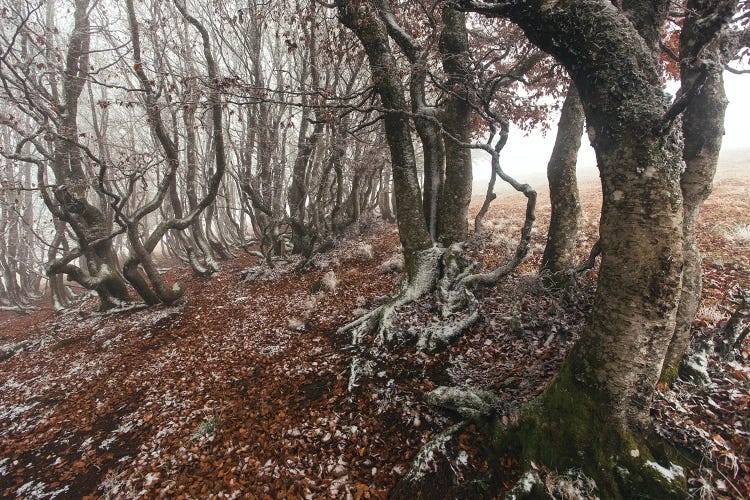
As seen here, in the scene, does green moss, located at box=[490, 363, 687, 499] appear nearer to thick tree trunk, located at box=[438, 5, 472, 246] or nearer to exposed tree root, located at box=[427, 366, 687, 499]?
exposed tree root, located at box=[427, 366, 687, 499]

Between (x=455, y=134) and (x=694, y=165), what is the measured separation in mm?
4616

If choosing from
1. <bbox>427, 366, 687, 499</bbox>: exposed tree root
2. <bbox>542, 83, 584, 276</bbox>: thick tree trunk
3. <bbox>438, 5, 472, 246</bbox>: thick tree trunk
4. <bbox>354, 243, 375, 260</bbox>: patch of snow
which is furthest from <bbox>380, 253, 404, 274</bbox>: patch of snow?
<bbox>427, 366, 687, 499</bbox>: exposed tree root

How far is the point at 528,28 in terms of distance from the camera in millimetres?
2814

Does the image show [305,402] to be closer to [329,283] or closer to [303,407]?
[303,407]

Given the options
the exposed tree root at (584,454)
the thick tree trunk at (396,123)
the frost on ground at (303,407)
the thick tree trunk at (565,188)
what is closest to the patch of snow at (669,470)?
the exposed tree root at (584,454)

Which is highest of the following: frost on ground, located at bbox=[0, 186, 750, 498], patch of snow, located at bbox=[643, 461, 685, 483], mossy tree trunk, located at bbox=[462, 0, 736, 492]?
mossy tree trunk, located at bbox=[462, 0, 736, 492]

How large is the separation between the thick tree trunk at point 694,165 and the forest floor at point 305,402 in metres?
0.60

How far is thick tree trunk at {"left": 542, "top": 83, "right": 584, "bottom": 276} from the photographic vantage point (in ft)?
18.9

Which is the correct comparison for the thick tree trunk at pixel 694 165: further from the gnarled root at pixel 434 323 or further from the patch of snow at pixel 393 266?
the patch of snow at pixel 393 266

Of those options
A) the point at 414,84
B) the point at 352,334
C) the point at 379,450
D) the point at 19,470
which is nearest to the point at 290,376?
the point at 352,334

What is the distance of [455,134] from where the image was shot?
735cm

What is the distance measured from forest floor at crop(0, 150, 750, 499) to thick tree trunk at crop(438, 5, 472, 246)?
6.18 feet

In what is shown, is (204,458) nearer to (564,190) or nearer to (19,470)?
(19,470)

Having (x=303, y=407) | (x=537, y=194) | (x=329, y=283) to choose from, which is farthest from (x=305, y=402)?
(x=537, y=194)
